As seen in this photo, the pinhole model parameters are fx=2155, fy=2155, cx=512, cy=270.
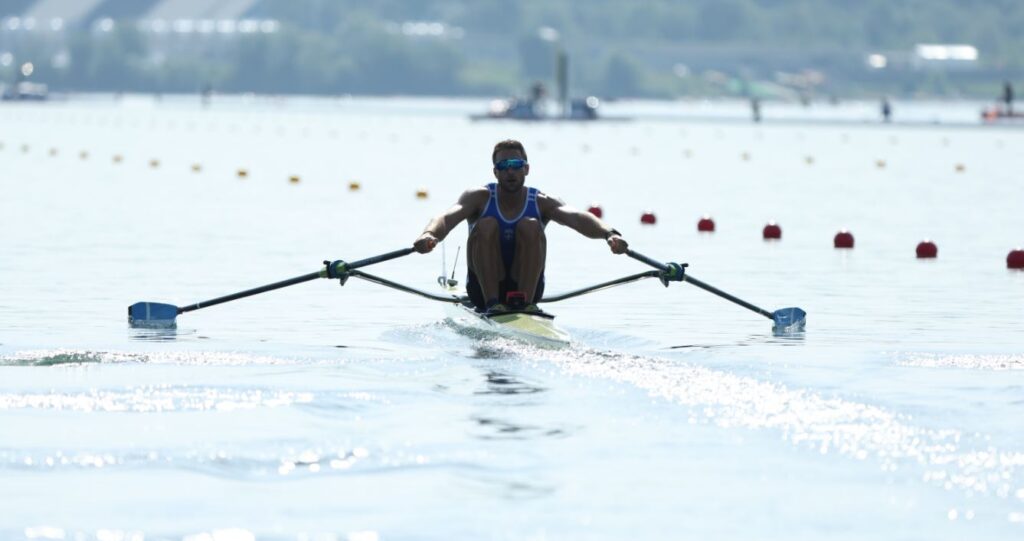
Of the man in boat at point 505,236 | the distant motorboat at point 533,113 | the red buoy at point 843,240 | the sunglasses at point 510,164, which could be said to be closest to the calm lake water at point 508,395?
the red buoy at point 843,240

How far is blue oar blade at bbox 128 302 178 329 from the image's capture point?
60.9ft

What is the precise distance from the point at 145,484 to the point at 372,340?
6.61 meters

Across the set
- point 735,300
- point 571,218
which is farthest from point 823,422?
point 735,300

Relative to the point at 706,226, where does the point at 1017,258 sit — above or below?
below

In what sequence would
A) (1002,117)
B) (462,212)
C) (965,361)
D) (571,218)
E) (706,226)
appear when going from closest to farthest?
(965,361), (462,212), (571,218), (706,226), (1002,117)

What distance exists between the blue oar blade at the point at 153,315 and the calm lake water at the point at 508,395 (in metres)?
0.33

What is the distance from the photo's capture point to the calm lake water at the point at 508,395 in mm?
10742

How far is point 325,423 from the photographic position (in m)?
13.0

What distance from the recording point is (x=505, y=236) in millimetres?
17438

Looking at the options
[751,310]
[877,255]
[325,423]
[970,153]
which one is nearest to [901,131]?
[970,153]

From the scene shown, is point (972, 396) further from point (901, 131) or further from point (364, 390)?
point (901, 131)

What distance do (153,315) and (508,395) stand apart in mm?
5437

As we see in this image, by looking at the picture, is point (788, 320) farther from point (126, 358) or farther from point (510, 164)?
point (126, 358)

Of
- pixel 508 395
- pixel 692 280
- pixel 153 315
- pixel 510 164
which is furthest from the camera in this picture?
pixel 692 280
